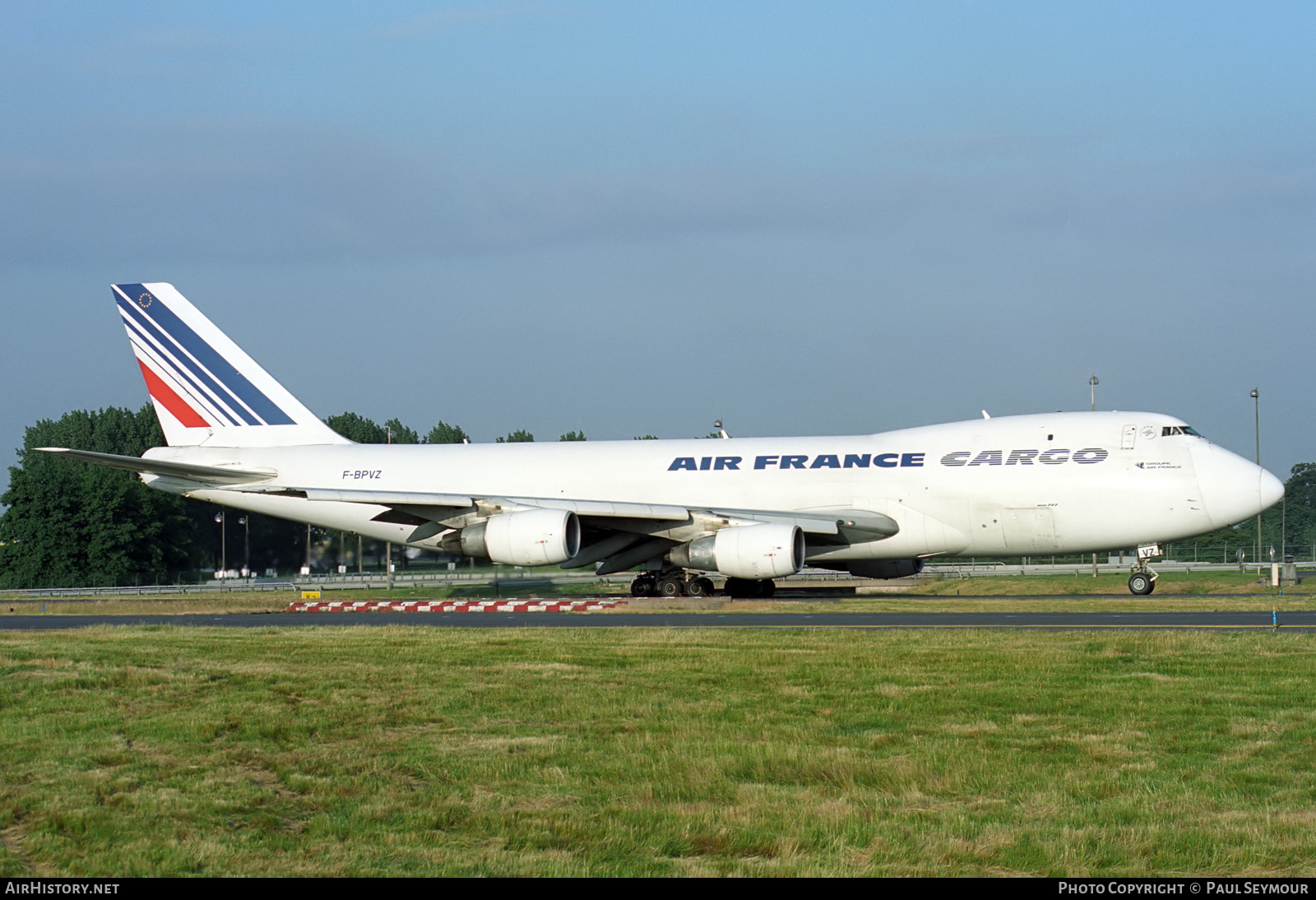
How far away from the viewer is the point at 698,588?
104 feet

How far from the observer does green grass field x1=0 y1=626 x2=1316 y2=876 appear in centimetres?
729

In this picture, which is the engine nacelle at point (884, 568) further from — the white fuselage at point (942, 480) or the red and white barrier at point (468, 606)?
the red and white barrier at point (468, 606)

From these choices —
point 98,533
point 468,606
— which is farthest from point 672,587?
point 98,533

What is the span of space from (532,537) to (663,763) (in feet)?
66.4

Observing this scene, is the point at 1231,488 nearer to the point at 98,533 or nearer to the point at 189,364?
the point at 189,364

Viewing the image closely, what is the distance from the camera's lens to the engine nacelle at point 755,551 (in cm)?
2836

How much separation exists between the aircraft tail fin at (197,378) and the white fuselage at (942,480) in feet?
12.4

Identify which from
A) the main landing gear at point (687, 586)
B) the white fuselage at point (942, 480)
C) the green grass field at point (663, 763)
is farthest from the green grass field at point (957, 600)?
the green grass field at point (663, 763)

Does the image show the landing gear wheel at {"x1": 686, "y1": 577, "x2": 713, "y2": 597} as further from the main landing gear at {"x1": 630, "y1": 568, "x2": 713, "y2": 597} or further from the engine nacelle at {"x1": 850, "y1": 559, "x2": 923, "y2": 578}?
the engine nacelle at {"x1": 850, "y1": 559, "x2": 923, "y2": 578}

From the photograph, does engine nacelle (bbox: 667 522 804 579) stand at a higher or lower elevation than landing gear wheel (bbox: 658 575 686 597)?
higher

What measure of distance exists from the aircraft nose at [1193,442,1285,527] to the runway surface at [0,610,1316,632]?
5.65m

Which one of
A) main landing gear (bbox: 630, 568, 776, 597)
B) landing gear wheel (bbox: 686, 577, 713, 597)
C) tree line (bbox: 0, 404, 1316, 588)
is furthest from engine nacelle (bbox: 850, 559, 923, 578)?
tree line (bbox: 0, 404, 1316, 588)

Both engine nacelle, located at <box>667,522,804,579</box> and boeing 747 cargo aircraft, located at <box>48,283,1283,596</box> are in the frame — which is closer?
engine nacelle, located at <box>667,522,804,579</box>

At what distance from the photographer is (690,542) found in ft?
98.6
